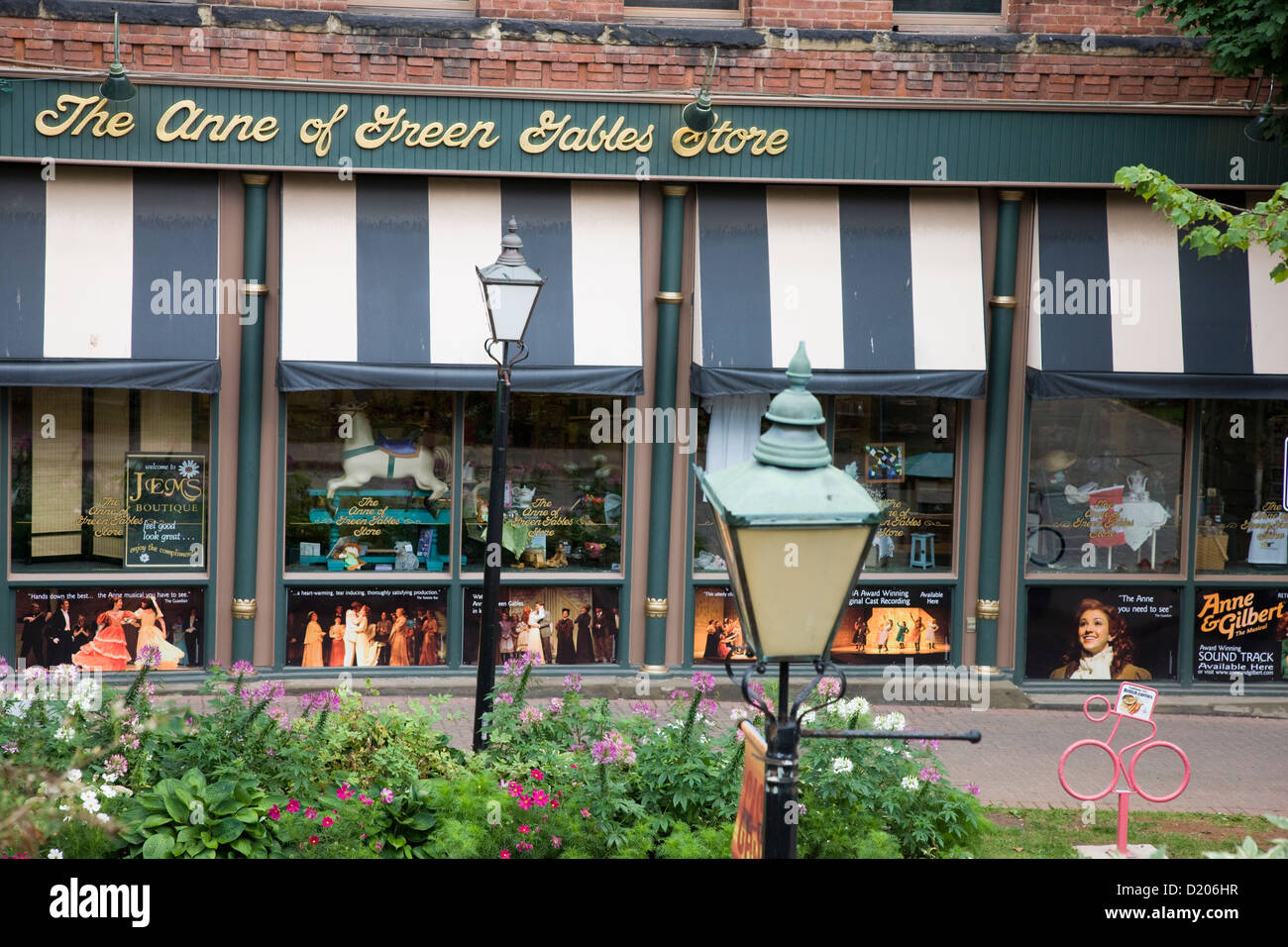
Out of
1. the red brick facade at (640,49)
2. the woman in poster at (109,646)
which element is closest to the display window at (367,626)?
the woman in poster at (109,646)

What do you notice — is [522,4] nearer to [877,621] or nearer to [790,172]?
[790,172]

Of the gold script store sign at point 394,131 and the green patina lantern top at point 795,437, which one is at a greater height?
the gold script store sign at point 394,131

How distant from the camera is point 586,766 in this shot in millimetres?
7359

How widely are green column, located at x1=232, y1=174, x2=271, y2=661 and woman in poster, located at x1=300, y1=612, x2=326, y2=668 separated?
17.3 inches

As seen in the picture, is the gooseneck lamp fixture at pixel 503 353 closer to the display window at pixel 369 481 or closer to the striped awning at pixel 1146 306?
the display window at pixel 369 481

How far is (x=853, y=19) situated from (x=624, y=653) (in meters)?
5.75

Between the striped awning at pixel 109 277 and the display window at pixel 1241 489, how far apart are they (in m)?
8.66

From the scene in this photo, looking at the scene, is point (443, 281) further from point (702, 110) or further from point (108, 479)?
point (108, 479)

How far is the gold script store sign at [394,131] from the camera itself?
11016mm

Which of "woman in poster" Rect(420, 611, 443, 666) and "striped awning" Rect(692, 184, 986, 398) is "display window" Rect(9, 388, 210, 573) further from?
"striped awning" Rect(692, 184, 986, 398)

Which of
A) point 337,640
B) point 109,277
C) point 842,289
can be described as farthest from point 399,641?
point 842,289

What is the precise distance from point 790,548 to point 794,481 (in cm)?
23

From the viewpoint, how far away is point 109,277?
1125 cm
